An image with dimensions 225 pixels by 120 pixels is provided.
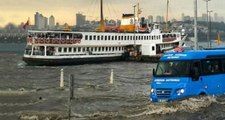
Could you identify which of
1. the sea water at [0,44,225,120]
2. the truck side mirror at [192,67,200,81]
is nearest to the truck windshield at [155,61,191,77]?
the truck side mirror at [192,67,200,81]

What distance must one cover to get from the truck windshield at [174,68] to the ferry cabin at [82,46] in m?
50.0

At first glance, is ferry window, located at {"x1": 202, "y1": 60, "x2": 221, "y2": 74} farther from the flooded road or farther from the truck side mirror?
the flooded road

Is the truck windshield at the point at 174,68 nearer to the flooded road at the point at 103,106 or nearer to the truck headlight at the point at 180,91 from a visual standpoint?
the truck headlight at the point at 180,91

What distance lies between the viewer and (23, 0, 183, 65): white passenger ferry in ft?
231

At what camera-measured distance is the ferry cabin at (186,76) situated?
19531mm

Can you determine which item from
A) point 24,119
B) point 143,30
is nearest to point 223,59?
point 24,119

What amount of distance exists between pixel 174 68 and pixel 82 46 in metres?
55.2

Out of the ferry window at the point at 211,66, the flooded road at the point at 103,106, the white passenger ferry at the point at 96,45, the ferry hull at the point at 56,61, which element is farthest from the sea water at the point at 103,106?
the white passenger ferry at the point at 96,45

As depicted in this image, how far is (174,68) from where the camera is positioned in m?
20.5

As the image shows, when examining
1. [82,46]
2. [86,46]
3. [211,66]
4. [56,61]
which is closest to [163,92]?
[211,66]

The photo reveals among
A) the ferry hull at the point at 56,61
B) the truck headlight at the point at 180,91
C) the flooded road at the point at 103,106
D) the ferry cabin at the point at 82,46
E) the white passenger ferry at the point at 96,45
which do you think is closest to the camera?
the flooded road at the point at 103,106

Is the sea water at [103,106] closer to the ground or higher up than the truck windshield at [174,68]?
closer to the ground

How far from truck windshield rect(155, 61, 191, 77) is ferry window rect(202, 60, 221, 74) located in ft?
3.98

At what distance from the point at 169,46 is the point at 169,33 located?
277 cm
